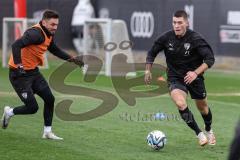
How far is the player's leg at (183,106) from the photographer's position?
10335mm

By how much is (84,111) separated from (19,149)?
4629 millimetres

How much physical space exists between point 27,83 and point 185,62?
2.38 m

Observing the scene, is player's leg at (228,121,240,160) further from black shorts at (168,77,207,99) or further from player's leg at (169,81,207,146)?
black shorts at (168,77,207,99)

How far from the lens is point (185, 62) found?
10.7 metres

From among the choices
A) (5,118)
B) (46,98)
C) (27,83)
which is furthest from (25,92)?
(5,118)

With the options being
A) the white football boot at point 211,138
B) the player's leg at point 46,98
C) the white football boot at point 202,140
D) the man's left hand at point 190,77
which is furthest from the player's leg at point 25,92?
the white football boot at point 211,138

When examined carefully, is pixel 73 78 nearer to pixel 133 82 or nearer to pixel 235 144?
pixel 133 82

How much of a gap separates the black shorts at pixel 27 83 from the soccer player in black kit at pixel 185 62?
5.37 feet

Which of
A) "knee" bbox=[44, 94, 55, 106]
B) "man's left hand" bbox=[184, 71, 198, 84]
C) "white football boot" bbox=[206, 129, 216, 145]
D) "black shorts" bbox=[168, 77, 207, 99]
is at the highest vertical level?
"man's left hand" bbox=[184, 71, 198, 84]

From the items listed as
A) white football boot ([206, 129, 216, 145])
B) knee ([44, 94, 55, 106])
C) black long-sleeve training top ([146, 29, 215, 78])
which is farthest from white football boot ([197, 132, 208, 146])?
knee ([44, 94, 55, 106])

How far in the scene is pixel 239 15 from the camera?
24.2 meters

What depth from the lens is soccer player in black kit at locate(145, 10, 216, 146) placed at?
10391mm

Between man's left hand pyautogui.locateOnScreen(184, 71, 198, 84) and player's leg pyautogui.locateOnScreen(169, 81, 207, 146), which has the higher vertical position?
man's left hand pyautogui.locateOnScreen(184, 71, 198, 84)

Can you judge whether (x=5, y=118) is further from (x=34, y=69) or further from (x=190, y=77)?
(x=190, y=77)
